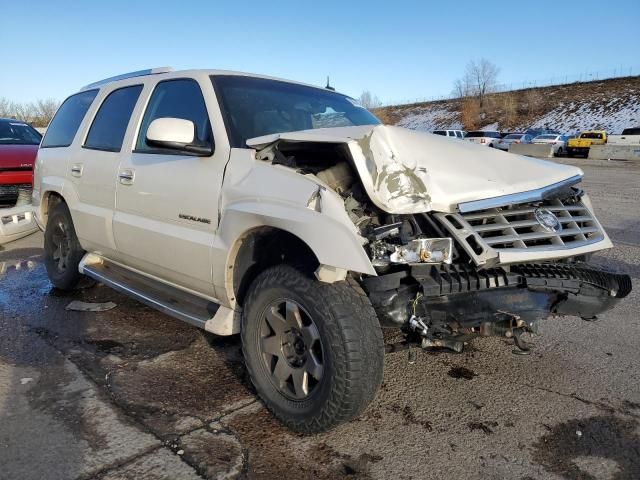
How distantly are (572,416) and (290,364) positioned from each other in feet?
5.20

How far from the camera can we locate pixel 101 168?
4098mm

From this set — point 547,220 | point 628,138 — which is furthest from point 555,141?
point 547,220

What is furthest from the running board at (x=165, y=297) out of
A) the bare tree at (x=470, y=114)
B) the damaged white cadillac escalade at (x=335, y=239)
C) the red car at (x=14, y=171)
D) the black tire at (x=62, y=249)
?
the bare tree at (x=470, y=114)

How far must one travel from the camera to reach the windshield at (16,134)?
8.43 meters

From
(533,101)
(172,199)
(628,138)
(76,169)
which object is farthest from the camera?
(533,101)

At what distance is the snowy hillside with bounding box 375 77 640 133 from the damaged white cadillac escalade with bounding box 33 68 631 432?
149ft

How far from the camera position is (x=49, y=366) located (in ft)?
11.2

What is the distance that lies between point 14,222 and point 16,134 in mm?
2705

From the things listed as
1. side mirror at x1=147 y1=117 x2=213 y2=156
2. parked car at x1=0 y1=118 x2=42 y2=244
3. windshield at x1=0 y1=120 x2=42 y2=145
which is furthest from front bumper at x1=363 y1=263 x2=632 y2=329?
windshield at x1=0 y1=120 x2=42 y2=145

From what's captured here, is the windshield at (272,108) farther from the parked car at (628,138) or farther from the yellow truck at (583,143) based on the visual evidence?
the parked car at (628,138)

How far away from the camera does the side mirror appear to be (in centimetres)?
296

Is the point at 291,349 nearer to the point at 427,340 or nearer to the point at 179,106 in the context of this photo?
the point at 427,340

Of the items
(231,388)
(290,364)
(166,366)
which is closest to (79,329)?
(166,366)

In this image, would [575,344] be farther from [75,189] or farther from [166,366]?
[75,189]
